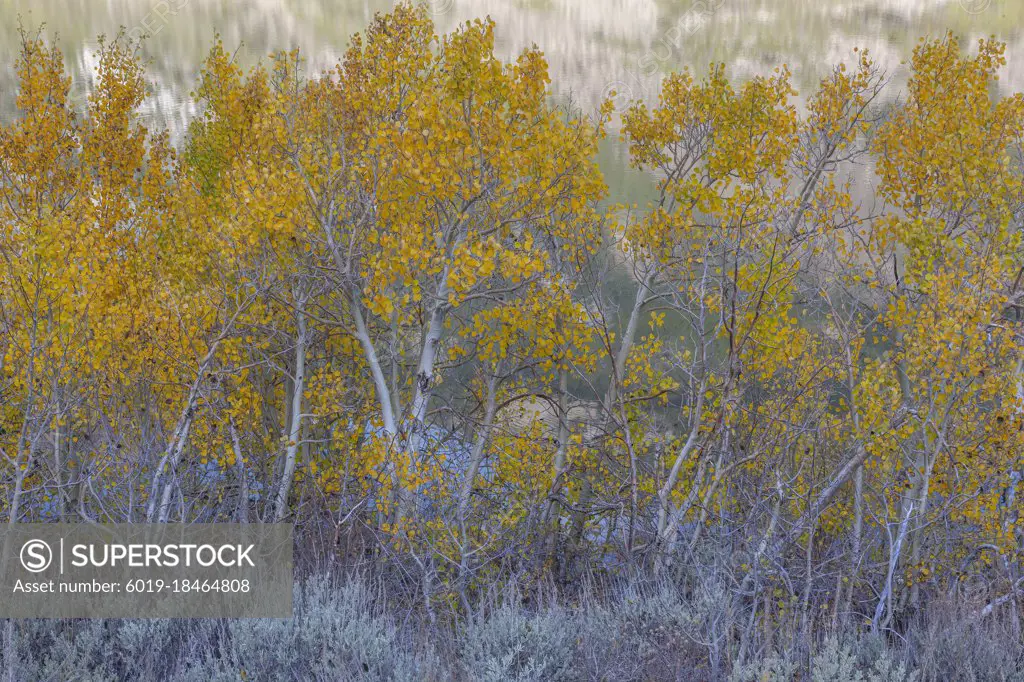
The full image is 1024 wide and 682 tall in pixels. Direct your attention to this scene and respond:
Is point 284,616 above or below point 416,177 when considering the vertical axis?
below

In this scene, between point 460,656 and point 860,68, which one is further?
point 860,68

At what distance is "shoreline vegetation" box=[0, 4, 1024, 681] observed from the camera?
24.4 feet

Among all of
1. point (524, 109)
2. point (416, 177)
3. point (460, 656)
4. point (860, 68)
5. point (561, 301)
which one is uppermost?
point (860, 68)

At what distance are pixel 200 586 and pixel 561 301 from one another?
6.89 metres

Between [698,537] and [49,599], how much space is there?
279 inches

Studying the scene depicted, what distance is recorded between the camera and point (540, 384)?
18562 mm

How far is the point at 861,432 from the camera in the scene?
372 inches

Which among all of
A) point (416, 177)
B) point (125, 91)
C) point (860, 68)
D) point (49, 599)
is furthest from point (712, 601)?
point (125, 91)

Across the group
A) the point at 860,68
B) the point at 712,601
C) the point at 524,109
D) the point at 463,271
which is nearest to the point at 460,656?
the point at 712,601

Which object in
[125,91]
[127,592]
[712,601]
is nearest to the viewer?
[712,601]

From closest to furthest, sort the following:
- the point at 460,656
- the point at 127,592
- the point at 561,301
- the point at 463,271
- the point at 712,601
→ 1. the point at 712,601
2. the point at 460,656
3. the point at 127,592
4. the point at 463,271
5. the point at 561,301

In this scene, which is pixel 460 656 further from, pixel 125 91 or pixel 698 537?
pixel 125 91

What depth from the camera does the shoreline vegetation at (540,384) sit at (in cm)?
744

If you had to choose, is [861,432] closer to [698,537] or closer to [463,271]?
[698,537]
